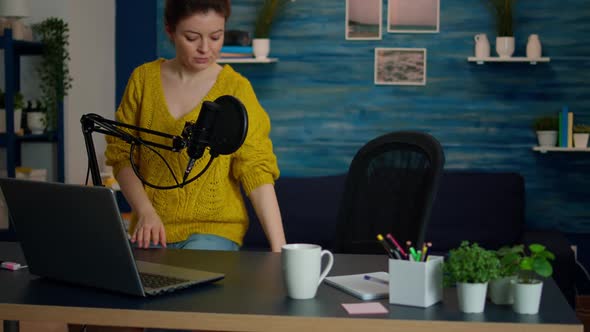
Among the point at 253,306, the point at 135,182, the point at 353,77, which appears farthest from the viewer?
the point at 353,77

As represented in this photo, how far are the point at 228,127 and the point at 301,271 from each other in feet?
1.37

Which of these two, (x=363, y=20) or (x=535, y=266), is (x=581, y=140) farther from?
(x=535, y=266)

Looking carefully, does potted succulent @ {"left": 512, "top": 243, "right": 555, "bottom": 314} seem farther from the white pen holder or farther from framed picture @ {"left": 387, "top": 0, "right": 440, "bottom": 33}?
framed picture @ {"left": 387, "top": 0, "right": 440, "bottom": 33}

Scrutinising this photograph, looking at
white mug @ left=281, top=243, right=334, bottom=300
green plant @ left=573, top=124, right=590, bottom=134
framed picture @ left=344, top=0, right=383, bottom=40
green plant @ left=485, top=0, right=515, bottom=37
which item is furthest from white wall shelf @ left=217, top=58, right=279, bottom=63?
white mug @ left=281, top=243, right=334, bottom=300

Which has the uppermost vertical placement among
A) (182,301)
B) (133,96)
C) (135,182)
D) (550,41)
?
(550,41)

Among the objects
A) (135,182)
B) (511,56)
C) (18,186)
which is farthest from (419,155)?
(511,56)

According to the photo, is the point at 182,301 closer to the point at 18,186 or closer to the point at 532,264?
the point at 18,186

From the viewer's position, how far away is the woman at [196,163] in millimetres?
2174

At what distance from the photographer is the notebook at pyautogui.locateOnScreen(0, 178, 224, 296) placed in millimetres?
1570

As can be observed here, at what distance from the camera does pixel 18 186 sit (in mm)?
1736

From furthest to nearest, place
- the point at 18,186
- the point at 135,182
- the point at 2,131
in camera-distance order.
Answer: the point at 2,131, the point at 135,182, the point at 18,186

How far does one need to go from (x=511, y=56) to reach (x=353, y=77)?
0.89 m

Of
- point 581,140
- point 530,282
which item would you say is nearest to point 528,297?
point 530,282

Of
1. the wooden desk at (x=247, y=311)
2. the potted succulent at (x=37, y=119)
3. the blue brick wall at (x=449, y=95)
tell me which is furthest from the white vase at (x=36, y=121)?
the wooden desk at (x=247, y=311)
